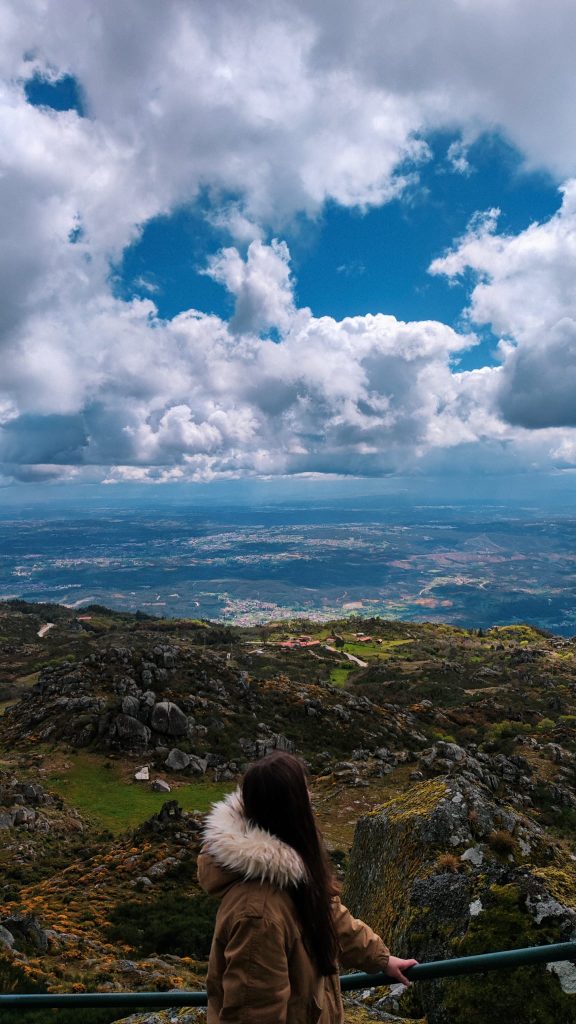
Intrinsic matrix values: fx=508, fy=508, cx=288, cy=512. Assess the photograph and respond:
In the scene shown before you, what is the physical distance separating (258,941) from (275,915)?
143 mm

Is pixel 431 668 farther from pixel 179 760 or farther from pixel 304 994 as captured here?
pixel 304 994

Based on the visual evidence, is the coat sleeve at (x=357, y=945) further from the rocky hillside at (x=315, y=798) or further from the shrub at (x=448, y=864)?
the shrub at (x=448, y=864)

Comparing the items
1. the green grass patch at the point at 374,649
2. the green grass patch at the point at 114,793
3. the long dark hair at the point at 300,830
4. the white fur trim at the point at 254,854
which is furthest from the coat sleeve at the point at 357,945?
the green grass patch at the point at 374,649

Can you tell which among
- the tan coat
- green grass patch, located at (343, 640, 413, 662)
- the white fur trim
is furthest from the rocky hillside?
green grass patch, located at (343, 640, 413, 662)

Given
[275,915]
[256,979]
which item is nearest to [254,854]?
[275,915]

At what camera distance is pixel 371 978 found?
3154 millimetres

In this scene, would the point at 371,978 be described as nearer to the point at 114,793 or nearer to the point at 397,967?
the point at 397,967

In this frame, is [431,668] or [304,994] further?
[431,668]

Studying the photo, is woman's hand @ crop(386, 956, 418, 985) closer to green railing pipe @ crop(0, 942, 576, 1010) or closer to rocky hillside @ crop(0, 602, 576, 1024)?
green railing pipe @ crop(0, 942, 576, 1010)

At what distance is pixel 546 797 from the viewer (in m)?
23.4

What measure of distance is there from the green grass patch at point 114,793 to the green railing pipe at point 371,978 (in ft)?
65.0

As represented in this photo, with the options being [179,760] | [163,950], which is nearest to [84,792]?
[179,760]

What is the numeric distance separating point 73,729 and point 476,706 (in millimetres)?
29856

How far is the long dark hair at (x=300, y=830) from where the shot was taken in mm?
3020
